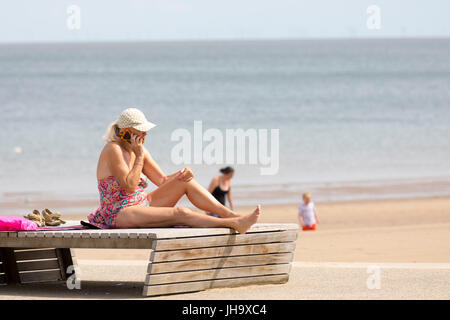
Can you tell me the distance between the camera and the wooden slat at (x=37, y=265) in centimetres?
698

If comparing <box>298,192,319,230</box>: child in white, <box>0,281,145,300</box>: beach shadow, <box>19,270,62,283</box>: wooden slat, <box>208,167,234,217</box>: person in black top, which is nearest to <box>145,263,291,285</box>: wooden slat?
<box>0,281,145,300</box>: beach shadow

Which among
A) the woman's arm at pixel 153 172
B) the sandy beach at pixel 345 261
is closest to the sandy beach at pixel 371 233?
the sandy beach at pixel 345 261

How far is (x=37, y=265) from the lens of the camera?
23.1 ft

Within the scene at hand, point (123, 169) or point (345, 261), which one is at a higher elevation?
point (123, 169)

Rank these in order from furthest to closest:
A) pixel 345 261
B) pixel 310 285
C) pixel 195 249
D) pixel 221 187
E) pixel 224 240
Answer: pixel 221 187
pixel 345 261
pixel 310 285
pixel 224 240
pixel 195 249

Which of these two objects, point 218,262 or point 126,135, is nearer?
point 218,262

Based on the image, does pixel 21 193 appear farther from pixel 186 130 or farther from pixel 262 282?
pixel 186 130

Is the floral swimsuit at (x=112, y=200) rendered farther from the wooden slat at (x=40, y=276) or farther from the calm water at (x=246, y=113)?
the calm water at (x=246, y=113)

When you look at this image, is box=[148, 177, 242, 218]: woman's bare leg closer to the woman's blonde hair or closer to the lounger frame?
the lounger frame

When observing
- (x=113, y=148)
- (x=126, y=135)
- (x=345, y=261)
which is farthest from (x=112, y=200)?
(x=345, y=261)

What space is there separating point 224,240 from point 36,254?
1.81 m

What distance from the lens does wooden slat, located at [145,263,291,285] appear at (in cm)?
578

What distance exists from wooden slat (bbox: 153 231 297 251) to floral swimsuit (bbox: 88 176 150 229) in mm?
546

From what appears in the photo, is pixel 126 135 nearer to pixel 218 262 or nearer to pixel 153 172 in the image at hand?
pixel 153 172
